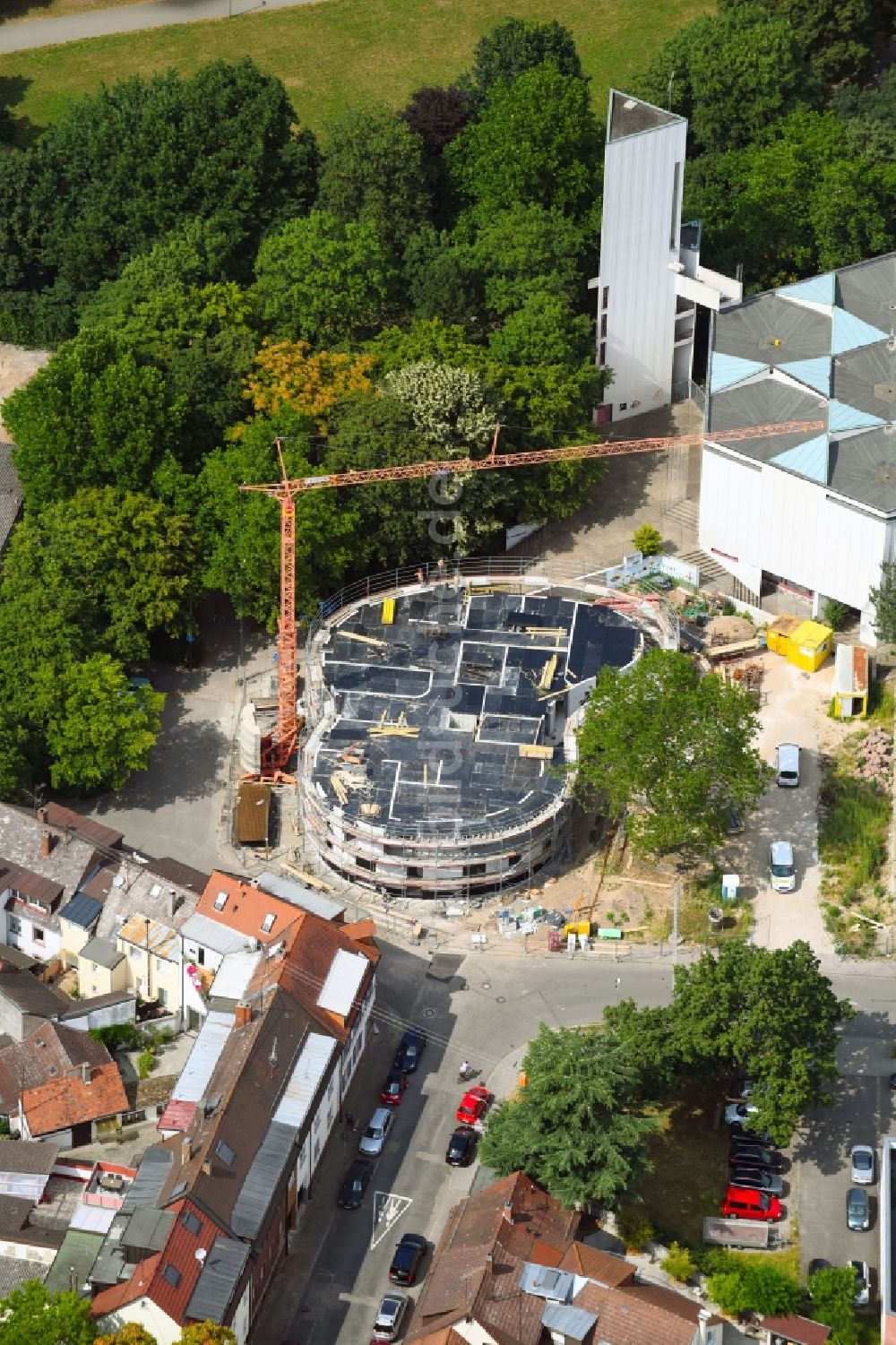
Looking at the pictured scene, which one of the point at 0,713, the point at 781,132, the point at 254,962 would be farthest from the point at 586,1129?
the point at 781,132

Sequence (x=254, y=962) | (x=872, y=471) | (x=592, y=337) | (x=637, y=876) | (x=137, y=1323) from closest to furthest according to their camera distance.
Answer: (x=137, y=1323)
(x=254, y=962)
(x=637, y=876)
(x=872, y=471)
(x=592, y=337)

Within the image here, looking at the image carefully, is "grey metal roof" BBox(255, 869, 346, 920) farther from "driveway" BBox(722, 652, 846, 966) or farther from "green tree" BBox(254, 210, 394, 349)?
"green tree" BBox(254, 210, 394, 349)

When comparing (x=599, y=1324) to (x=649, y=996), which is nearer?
(x=599, y=1324)

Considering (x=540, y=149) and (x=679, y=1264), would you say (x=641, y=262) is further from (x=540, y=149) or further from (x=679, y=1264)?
(x=679, y=1264)

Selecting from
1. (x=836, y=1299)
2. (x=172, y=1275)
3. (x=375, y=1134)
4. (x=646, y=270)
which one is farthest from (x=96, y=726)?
(x=836, y=1299)

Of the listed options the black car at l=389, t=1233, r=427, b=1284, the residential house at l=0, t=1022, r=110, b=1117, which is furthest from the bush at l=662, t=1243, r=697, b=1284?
the residential house at l=0, t=1022, r=110, b=1117

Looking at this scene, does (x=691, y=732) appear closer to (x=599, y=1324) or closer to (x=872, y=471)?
(x=872, y=471)
